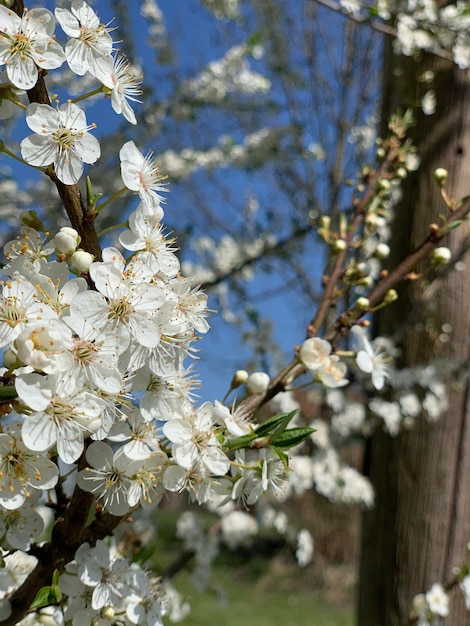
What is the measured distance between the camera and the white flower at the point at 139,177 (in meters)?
0.72

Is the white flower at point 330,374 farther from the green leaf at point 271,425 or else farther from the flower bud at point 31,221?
the flower bud at point 31,221

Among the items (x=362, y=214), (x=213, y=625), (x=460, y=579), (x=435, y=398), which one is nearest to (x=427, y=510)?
(x=435, y=398)

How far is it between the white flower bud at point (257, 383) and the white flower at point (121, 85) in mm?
357

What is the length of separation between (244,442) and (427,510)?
5.50 ft

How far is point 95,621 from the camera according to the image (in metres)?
0.76

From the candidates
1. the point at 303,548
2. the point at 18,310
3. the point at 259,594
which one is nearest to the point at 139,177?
the point at 18,310

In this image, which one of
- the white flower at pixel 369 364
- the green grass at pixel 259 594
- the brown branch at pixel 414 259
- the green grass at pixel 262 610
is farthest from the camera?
the green grass at pixel 259 594

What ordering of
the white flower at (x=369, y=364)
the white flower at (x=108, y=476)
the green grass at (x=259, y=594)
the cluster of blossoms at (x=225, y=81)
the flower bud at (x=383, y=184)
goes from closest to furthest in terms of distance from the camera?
the white flower at (x=108, y=476), the white flower at (x=369, y=364), the flower bud at (x=383, y=184), the cluster of blossoms at (x=225, y=81), the green grass at (x=259, y=594)

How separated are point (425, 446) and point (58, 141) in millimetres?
1926

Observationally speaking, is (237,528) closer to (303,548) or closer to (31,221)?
(303,548)

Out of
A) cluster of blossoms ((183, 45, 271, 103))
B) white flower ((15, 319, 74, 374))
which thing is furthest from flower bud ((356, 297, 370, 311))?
cluster of blossoms ((183, 45, 271, 103))

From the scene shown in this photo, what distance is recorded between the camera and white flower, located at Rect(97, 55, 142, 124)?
2.37ft

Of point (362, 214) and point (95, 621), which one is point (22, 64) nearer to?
point (95, 621)

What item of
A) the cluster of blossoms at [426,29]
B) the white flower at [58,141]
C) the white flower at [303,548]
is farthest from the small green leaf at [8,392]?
the white flower at [303,548]
